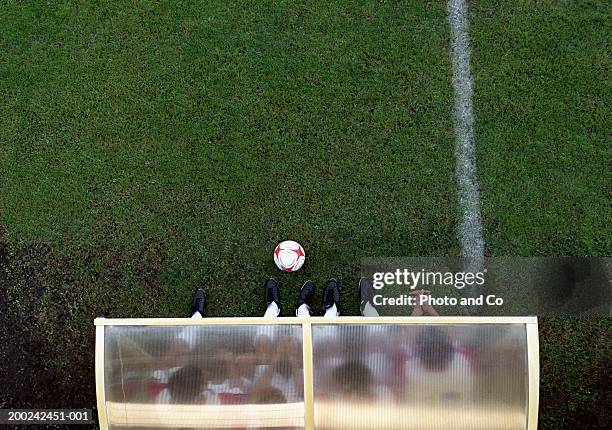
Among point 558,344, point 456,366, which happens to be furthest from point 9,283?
point 558,344

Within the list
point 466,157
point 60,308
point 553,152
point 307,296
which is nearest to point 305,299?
point 307,296

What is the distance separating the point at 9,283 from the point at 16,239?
20.4 inches

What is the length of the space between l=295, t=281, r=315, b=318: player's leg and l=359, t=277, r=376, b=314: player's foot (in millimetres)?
551

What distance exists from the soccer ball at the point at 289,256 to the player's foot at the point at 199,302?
3.03 ft

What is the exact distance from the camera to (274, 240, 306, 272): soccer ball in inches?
240

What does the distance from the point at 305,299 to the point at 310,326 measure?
60.8 inches

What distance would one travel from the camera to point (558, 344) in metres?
6.07

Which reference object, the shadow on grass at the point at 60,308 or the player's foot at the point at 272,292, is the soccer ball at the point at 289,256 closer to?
the player's foot at the point at 272,292

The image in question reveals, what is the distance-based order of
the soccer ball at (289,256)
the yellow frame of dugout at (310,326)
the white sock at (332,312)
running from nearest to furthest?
the yellow frame of dugout at (310,326)
the white sock at (332,312)
the soccer ball at (289,256)

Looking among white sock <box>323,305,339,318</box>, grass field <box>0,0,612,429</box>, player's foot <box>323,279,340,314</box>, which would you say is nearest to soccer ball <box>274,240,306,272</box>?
grass field <box>0,0,612,429</box>

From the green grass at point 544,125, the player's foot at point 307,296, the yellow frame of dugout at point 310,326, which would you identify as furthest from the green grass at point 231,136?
the yellow frame of dugout at point 310,326

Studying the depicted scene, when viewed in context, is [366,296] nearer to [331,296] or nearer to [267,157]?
[331,296]

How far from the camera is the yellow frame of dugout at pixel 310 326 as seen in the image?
448 centimetres

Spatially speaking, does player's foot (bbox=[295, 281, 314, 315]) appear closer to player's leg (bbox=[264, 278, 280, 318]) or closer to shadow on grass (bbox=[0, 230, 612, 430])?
player's leg (bbox=[264, 278, 280, 318])
